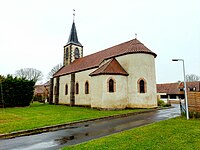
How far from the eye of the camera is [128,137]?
6809mm

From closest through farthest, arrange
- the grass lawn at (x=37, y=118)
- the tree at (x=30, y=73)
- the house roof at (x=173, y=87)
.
Result: the grass lawn at (x=37, y=118)
the house roof at (x=173, y=87)
the tree at (x=30, y=73)

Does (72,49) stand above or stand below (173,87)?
above

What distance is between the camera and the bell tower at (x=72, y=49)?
35750 millimetres

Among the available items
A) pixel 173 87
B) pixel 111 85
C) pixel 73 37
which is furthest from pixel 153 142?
pixel 173 87

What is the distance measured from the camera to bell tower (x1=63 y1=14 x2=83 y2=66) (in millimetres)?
35750

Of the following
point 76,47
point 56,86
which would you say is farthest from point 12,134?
point 76,47

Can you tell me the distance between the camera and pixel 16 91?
83.4ft

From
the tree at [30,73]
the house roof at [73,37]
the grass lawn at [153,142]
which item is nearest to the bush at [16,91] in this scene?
the house roof at [73,37]

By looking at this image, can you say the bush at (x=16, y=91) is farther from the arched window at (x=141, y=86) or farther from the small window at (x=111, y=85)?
the arched window at (x=141, y=86)

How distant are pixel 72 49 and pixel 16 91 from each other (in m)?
14.7

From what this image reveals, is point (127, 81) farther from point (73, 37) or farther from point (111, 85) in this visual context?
point (73, 37)

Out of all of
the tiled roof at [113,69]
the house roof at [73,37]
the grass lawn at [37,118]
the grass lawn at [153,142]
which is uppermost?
the house roof at [73,37]

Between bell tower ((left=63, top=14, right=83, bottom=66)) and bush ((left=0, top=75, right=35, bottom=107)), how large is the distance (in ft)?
37.5

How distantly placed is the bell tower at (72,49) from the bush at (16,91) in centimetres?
1143
